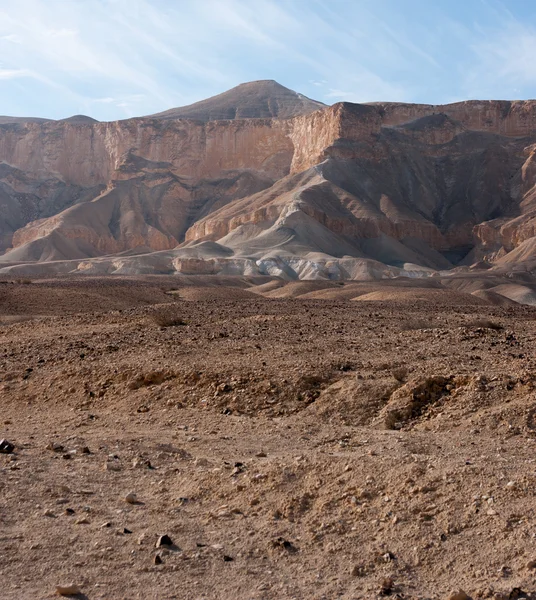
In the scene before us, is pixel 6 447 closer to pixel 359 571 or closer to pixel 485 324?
pixel 359 571

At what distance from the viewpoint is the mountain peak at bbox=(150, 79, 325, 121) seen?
16175cm

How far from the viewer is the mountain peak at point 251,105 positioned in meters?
162

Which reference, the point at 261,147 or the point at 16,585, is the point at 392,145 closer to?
the point at 261,147

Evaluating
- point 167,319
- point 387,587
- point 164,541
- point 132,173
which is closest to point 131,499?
point 164,541

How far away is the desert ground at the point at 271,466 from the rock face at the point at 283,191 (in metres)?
63.7

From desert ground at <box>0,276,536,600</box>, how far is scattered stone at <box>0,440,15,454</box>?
45 millimetres

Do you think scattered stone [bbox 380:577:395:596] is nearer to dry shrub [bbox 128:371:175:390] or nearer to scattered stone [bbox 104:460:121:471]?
scattered stone [bbox 104:460:121:471]

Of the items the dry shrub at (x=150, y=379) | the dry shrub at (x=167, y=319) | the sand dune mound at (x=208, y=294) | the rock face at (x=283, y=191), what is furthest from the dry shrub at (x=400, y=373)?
the rock face at (x=283, y=191)

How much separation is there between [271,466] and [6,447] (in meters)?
2.85

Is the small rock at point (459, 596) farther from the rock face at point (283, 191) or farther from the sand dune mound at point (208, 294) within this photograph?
the rock face at point (283, 191)

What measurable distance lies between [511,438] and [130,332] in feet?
29.5

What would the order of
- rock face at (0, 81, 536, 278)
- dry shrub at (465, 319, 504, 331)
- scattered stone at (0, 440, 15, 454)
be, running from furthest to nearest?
rock face at (0, 81, 536, 278)
dry shrub at (465, 319, 504, 331)
scattered stone at (0, 440, 15, 454)

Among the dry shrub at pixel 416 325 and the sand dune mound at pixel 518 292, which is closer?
the dry shrub at pixel 416 325

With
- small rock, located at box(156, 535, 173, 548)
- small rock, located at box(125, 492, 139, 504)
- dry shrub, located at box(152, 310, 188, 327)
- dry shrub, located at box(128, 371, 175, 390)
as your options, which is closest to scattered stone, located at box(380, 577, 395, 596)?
small rock, located at box(156, 535, 173, 548)
